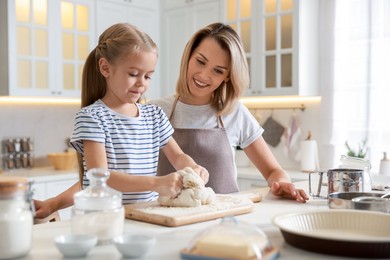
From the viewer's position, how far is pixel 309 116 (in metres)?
3.82

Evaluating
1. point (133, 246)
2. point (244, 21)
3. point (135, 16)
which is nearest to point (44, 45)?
point (135, 16)

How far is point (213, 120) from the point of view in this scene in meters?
2.13

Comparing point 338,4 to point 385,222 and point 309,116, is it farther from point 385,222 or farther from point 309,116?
point 385,222

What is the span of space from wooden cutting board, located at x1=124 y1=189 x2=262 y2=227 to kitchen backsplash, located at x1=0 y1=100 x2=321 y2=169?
2473 millimetres

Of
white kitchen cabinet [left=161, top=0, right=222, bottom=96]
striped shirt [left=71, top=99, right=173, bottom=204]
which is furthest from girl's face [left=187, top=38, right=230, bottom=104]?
white kitchen cabinet [left=161, top=0, right=222, bottom=96]

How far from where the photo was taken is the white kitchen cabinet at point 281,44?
3.49 meters

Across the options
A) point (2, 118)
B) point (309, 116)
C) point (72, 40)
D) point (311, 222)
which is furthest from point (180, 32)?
point (311, 222)

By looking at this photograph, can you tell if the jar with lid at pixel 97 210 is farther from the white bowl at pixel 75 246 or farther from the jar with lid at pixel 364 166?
the jar with lid at pixel 364 166

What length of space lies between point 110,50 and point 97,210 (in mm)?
654

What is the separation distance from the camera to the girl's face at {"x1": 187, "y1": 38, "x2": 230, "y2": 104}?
6.64 feet

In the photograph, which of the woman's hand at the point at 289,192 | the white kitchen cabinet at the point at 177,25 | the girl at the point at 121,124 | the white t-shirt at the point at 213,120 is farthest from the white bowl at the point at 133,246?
the white kitchen cabinet at the point at 177,25

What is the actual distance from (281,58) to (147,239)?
281 centimetres

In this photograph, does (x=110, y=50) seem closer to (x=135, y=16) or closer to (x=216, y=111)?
(x=216, y=111)

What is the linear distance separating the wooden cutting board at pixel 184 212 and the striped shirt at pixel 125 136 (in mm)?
183
